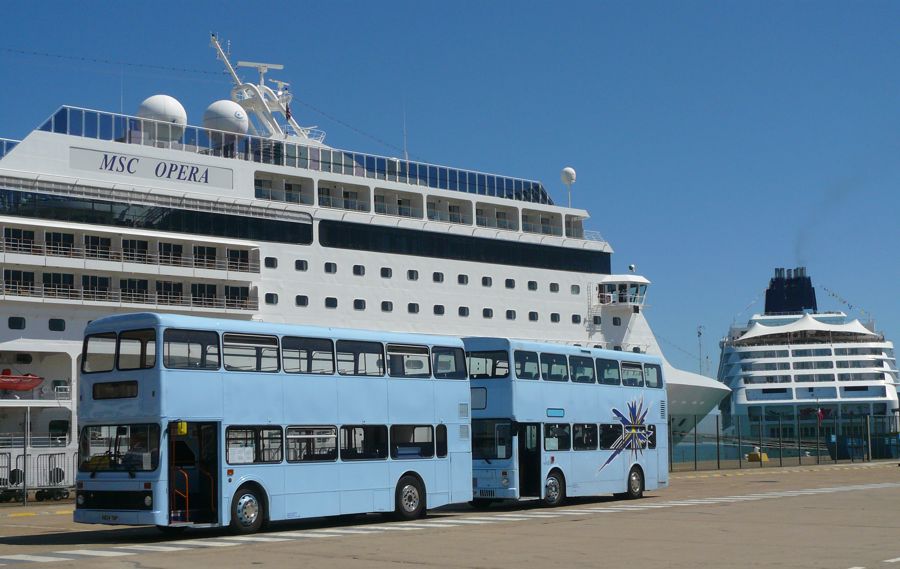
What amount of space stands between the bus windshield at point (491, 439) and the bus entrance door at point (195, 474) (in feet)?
24.9

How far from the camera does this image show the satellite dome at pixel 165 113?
4162 centimetres

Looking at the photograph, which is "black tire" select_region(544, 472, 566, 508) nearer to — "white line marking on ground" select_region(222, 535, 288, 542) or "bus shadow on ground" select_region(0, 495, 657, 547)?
"bus shadow on ground" select_region(0, 495, 657, 547)

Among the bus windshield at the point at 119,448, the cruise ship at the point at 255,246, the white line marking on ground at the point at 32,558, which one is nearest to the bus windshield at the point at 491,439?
the bus windshield at the point at 119,448

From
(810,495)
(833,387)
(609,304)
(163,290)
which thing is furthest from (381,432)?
(833,387)

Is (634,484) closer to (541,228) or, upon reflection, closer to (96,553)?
(96,553)

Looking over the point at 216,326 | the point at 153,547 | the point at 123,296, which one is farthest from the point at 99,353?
the point at 123,296

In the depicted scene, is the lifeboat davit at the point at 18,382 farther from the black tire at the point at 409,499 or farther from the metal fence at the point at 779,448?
the metal fence at the point at 779,448

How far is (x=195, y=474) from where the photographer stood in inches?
709

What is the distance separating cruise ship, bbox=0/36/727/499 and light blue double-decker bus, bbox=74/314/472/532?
1315cm

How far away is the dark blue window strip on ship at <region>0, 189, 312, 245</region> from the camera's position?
36.2 m

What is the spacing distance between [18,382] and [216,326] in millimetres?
18803

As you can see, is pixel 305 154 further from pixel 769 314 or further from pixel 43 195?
pixel 769 314

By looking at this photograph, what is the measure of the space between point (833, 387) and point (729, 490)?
65.4m

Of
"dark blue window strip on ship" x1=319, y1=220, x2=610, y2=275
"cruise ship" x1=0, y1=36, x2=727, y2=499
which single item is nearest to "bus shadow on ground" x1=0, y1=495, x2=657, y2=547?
"cruise ship" x1=0, y1=36, x2=727, y2=499
